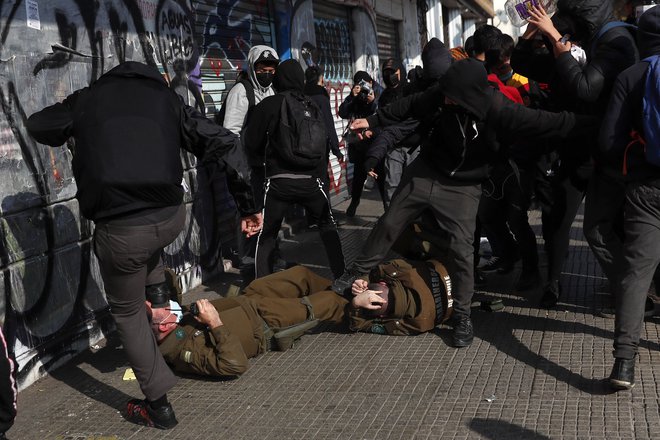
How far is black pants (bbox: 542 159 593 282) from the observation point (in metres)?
5.13

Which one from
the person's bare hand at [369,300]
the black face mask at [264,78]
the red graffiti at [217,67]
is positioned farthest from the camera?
the red graffiti at [217,67]

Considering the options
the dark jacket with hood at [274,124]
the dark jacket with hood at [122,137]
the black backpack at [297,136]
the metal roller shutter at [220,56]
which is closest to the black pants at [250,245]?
the metal roller shutter at [220,56]

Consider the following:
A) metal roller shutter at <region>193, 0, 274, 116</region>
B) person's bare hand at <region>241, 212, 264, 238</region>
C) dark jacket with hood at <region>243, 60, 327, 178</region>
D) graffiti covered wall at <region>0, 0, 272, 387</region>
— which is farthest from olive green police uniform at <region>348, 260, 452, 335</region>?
metal roller shutter at <region>193, 0, 274, 116</region>

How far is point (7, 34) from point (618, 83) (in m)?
3.34

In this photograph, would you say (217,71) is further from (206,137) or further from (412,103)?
(206,137)

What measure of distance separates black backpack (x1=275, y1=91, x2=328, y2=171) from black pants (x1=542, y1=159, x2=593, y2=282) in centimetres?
163

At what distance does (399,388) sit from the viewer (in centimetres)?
415

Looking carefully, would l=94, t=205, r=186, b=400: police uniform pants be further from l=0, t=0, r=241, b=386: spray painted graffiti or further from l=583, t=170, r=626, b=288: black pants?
l=583, t=170, r=626, b=288: black pants

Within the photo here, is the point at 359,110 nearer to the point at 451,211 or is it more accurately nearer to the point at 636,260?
the point at 451,211

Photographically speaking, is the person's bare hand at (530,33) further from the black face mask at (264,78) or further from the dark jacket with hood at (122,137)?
the dark jacket with hood at (122,137)

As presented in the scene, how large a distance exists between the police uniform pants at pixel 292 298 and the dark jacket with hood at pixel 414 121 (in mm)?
1176

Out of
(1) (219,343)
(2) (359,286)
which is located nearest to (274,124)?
(2) (359,286)

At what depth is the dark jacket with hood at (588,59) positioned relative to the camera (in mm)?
4156

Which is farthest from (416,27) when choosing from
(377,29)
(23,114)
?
(23,114)
